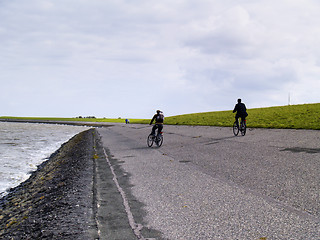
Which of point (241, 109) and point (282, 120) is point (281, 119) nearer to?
point (282, 120)

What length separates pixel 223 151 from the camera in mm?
12969

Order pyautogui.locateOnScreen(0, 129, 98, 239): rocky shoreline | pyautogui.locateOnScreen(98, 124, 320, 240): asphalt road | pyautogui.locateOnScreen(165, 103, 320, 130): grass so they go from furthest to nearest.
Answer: pyautogui.locateOnScreen(165, 103, 320, 130): grass < pyautogui.locateOnScreen(0, 129, 98, 239): rocky shoreline < pyautogui.locateOnScreen(98, 124, 320, 240): asphalt road

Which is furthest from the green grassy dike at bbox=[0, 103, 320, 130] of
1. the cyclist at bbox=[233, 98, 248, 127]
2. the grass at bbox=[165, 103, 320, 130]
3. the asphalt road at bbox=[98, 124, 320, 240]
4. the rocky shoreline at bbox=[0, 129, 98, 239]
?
the rocky shoreline at bbox=[0, 129, 98, 239]

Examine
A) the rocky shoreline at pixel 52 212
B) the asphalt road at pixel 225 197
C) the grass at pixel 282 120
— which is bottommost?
the rocky shoreline at pixel 52 212

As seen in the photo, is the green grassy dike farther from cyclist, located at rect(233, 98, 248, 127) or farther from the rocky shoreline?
the rocky shoreline

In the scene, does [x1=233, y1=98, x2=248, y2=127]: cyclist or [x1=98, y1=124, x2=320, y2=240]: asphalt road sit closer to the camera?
[x1=98, y1=124, x2=320, y2=240]: asphalt road

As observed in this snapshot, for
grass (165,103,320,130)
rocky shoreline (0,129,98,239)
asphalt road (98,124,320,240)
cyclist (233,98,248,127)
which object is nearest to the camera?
asphalt road (98,124,320,240)

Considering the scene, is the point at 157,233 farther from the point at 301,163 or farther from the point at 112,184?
the point at 301,163

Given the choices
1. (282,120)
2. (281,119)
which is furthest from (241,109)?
(281,119)

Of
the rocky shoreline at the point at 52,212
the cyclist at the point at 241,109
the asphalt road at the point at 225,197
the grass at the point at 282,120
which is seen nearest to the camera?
the asphalt road at the point at 225,197

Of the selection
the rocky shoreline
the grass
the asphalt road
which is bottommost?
the rocky shoreline

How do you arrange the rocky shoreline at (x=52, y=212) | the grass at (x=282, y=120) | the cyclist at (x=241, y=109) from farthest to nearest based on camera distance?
1. the grass at (x=282, y=120)
2. the cyclist at (x=241, y=109)
3. the rocky shoreline at (x=52, y=212)

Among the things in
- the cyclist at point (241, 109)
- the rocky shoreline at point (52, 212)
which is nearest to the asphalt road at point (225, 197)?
the rocky shoreline at point (52, 212)

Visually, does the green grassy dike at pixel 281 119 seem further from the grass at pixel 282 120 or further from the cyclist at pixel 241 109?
the cyclist at pixel 241 109
